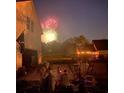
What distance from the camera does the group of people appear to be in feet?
5.35

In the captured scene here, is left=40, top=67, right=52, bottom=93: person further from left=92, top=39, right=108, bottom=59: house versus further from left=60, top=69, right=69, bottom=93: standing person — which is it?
left=92, top=39, right=108, bottom=59: house

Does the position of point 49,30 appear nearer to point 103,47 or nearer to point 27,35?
point 27,35

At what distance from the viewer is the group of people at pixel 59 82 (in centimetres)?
163

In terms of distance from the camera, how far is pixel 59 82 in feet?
5.42

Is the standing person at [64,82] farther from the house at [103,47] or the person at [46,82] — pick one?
the house at [103,47]

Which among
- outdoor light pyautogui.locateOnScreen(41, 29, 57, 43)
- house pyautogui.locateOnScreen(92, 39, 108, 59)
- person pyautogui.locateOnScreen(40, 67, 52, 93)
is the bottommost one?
person pyautogui.locateOnScreen(40, 67, 52, 93)

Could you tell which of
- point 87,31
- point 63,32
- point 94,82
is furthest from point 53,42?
point 94,82

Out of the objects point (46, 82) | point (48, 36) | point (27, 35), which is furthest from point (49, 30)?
point (46, 82)

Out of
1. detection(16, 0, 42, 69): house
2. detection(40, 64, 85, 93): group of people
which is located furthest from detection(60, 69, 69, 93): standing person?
detection(16, 0, 42, 69): house

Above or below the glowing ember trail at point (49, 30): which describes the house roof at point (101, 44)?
below

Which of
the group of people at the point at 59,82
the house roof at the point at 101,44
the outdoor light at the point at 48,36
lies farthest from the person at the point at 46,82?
the house roof at the point at 101,44
